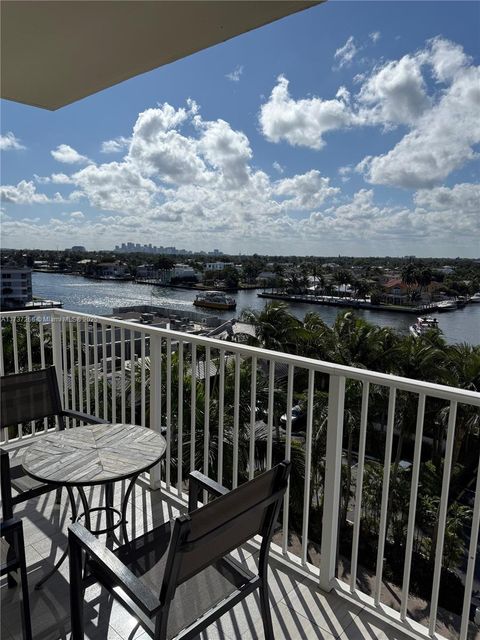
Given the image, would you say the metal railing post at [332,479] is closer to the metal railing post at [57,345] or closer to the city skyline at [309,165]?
the metal railing post at [57,345]

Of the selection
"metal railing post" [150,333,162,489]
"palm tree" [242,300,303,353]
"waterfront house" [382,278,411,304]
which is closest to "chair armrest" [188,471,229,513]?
"metal railing post" [150,333,162,489]

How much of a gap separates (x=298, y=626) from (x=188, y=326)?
3203 centimetres

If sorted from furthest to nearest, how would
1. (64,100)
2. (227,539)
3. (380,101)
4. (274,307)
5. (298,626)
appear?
(380,101)
(274,307)
(64,100)
(298,626)
(227,539)

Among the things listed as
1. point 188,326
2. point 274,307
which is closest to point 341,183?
point 188,326

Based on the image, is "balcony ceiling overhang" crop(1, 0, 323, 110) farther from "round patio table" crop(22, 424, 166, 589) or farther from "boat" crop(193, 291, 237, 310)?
"boat" crop(193, 291, 237, 310)

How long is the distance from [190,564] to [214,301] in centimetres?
3847

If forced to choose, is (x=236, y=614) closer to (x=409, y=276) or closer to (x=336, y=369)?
(x=336, y=369)

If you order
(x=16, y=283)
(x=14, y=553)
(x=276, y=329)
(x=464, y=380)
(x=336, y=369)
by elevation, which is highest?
(x=336, y=369)

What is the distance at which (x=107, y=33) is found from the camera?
2.09 metres

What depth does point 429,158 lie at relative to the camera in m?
38.3

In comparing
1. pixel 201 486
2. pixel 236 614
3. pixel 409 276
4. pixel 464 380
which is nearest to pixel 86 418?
pixel 201 486

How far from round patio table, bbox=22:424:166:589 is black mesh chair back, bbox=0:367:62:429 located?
1.52 ft

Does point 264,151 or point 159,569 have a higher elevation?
point 264,151

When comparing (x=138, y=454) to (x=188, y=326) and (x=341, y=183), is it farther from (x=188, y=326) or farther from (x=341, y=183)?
(x=341, y=183)
